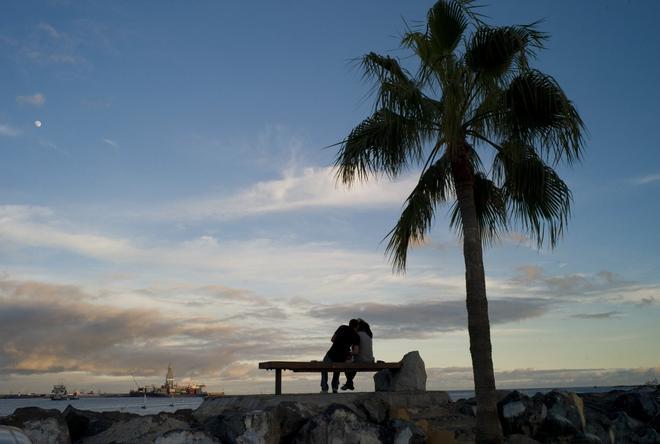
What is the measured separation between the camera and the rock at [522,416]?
14680mm

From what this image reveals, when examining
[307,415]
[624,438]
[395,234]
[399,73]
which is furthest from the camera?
[624,438]

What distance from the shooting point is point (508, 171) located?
13312 millimetres

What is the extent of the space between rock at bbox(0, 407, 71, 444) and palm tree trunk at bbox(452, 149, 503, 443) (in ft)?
22.6

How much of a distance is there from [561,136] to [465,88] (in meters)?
2.02

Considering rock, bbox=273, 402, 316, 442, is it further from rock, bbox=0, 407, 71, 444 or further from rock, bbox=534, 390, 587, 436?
rock, bbox=534, 390, 587, 436

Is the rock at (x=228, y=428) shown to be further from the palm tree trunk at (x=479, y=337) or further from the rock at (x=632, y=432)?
the rock at (x=632, y=432)

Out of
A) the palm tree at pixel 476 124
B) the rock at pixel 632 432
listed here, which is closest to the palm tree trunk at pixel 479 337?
the palm tree at pixel 476 124

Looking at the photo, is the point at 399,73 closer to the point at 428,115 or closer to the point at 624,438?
the point at 428,115

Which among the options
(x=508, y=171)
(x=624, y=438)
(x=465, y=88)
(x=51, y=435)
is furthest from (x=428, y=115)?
(x=624, y=438)

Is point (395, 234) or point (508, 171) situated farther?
point (395, 234)

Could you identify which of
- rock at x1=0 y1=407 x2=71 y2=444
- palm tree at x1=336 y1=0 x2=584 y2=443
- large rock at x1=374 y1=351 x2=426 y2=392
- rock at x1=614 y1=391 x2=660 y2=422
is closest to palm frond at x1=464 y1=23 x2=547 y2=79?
palm tree at x1=336 y1=0 x2=584 y2=443

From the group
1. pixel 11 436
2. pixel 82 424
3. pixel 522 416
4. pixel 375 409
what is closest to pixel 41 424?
pixel 82 424

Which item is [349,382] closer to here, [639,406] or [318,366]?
[318,366]

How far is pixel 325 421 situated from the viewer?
431 inches
